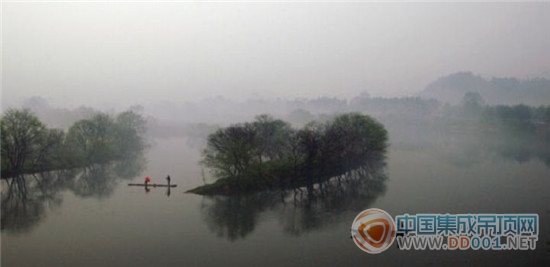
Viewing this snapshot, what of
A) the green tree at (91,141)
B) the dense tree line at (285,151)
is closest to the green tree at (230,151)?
the dense tree line at (285,151)

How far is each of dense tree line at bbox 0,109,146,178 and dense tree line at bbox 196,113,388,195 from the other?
27.2m

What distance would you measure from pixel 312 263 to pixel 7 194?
38040 mm

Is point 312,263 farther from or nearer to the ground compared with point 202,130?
nearer to the ground

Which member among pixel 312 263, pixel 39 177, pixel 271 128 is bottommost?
pixel 312 263

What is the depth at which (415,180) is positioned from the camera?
4819cm

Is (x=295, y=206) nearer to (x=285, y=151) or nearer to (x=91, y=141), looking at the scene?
(x=285, y=151)

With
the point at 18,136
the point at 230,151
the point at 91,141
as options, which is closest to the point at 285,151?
the point at 230,151

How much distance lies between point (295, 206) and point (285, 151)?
55.9 ft

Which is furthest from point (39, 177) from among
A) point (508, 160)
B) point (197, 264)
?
point (508, 160)

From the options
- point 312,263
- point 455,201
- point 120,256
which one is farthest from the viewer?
point 455,201

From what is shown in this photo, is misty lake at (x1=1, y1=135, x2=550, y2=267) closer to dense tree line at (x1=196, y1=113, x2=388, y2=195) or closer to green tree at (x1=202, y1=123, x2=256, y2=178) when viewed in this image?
dense tree line at (x1=196, y1=113, x2=388, y2=195)

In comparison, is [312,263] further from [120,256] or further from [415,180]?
[415,180]

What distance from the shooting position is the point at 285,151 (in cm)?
5269

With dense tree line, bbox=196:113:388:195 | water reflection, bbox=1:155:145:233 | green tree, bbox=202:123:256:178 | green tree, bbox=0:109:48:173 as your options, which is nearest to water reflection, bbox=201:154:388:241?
dense tree line, bbox=196:113:388:195
